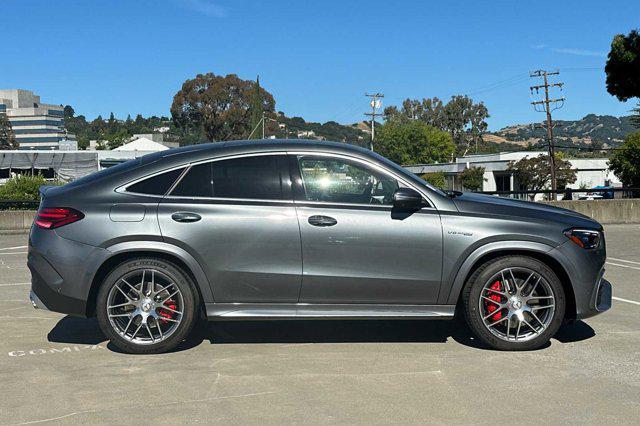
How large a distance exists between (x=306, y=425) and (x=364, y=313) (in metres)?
1.66

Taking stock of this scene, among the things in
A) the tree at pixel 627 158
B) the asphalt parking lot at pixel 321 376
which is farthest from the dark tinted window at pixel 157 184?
the tree at pixel 627 158

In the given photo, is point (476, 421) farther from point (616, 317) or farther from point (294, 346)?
Answer: point (616, 317)

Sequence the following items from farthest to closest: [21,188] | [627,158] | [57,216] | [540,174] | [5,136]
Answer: [5,136]
[540,174]
[627,158]
[21,188]
[57,216]

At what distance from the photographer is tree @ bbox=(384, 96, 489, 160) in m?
154

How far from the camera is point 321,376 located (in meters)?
5.14

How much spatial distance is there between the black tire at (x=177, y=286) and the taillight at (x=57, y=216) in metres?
0.51

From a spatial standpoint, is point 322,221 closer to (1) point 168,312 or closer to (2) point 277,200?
(2) point 277,200

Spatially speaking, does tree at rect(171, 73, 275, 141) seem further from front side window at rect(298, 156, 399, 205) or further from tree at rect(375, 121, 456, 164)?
front side window at rect(298, 156, 399, 205)

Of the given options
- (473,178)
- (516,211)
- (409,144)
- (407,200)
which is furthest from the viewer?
(409,144)

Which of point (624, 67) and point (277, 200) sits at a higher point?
point (624, 67)

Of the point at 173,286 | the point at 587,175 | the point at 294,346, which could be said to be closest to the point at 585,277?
the point at 294,346

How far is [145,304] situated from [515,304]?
2834 mm

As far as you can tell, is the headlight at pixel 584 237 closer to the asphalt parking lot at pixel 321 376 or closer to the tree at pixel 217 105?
the asphalt parking lot at pixel 321 376

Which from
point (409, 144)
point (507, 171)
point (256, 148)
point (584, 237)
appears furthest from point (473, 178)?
point (256, 148)
